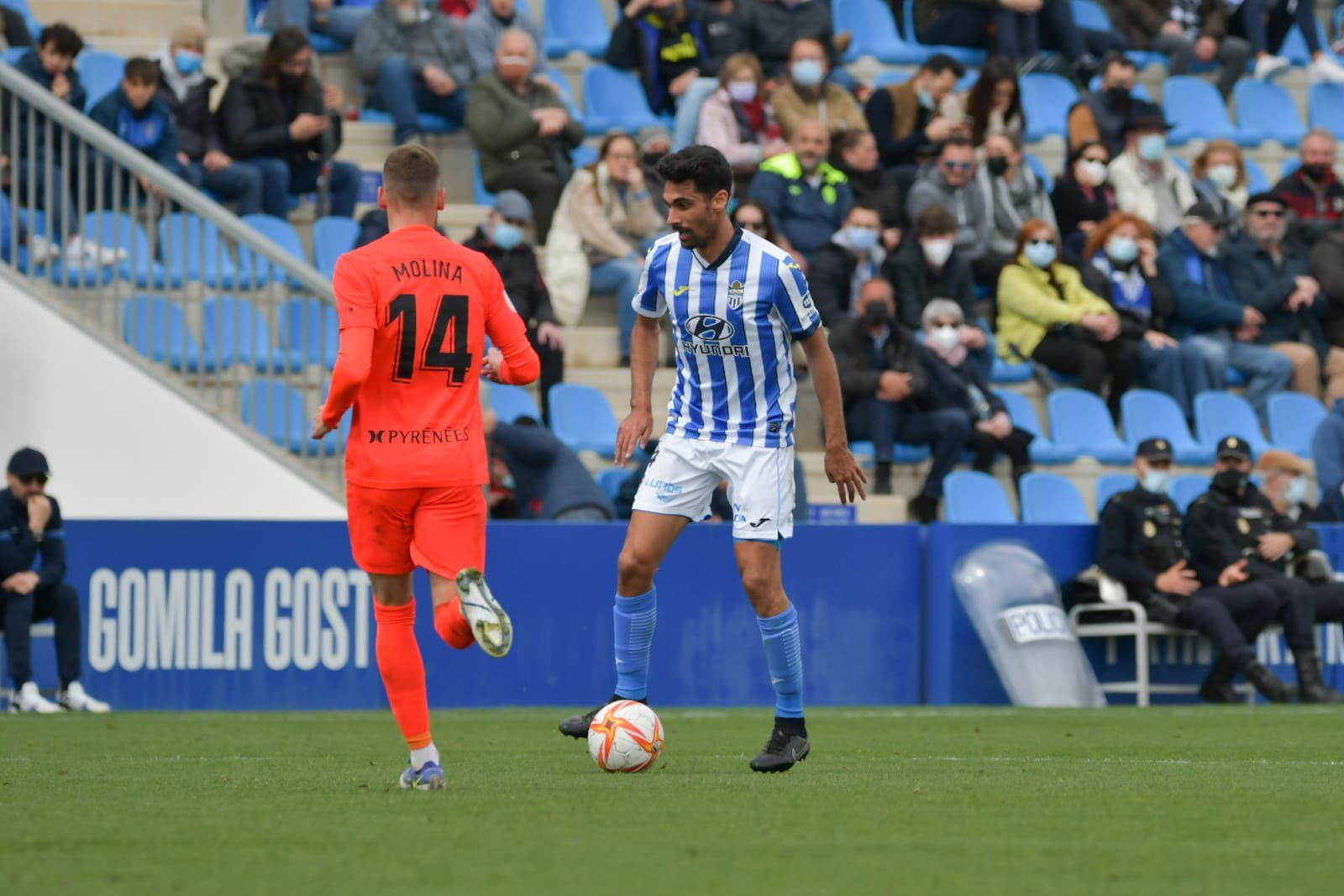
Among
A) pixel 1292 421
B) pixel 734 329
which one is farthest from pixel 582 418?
pixel 734 329

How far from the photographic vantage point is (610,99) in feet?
60.4

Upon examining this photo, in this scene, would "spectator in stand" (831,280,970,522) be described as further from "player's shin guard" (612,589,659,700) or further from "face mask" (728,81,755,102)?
"player's shin guard" (612,589,659,700)

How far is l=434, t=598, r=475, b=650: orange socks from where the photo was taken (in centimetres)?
662

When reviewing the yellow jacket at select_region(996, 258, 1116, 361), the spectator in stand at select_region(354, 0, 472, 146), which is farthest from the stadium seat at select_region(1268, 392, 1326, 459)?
the spectator in stand at select_region(354, 0, 472, 146)

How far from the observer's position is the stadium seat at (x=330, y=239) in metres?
15.8

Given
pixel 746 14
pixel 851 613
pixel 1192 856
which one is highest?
pixel 746 14

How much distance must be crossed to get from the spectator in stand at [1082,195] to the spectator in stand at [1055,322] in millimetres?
1304

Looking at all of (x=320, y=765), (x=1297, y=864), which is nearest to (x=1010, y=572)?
(x=320, y=765)

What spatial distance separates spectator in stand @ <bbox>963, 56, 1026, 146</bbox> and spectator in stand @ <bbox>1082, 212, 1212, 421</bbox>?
4.86ft

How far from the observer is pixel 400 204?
6875 mm

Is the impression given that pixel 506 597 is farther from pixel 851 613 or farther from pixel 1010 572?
pixel 1010 572

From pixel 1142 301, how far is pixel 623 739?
1101cm

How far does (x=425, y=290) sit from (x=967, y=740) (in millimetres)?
4302

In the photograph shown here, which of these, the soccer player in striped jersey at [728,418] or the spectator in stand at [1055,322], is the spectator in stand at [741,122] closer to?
the spectator in stand at [1055,322]
